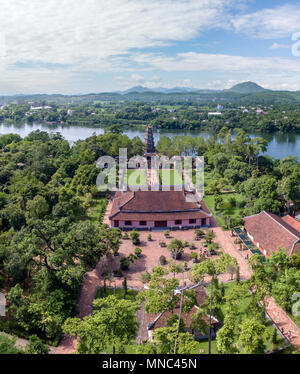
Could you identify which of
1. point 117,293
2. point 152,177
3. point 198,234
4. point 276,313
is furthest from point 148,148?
point 276,313

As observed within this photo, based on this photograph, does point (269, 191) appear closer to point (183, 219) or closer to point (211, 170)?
point (183, 219)

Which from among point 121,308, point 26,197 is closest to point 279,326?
point 121,308

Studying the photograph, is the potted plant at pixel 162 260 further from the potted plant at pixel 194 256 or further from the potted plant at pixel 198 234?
the potted plant at pixel 198 234

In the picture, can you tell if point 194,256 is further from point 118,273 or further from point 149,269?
point 118,273

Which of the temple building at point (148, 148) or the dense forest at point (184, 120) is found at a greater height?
the dense forest at point (184, 120)

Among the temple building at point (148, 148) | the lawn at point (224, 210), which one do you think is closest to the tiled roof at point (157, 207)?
the lawn at point (224, 210)
